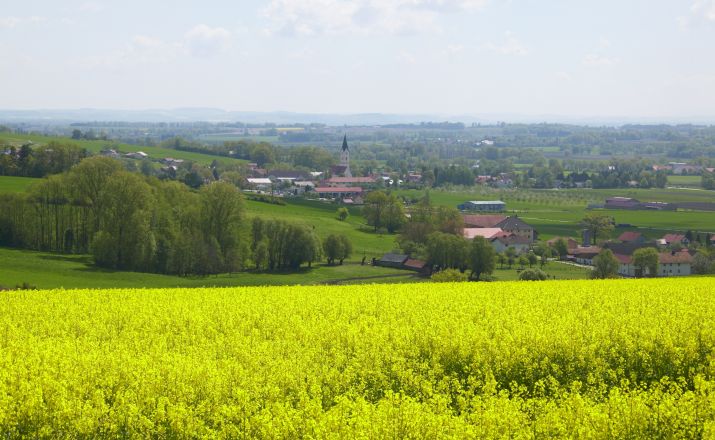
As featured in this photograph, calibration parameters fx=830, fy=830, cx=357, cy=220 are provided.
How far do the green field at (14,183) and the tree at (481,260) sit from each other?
5286 cm

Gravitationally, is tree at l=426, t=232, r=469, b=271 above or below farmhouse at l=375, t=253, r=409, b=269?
above

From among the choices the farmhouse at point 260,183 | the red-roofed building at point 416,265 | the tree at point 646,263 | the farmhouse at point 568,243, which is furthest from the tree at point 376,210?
the farmhouse at point 260,183

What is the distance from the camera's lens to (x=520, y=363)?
26016 mm

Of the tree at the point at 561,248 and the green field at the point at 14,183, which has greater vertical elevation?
the green field at the point at 14,183

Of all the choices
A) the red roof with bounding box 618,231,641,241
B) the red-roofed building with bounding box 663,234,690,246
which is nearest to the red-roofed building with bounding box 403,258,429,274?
the red roof with bounding box 618,231,641,241

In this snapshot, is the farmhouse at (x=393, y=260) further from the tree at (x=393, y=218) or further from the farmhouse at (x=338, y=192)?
the farmhouse at (x=338, y=192)

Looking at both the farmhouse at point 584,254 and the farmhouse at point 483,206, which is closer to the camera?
the farmhouse at point 584,254

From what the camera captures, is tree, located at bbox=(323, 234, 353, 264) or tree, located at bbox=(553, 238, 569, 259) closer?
Answer: tree, located at bbox=(323, 234, 353, 264)

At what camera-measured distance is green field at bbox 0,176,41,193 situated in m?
101

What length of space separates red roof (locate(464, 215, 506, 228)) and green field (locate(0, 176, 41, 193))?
6359cm

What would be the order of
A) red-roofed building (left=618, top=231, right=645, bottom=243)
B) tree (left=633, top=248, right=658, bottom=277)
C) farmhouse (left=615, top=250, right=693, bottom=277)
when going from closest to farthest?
tree (left=633, top=248, right=658, bottom=277) → farmhouse (left=615, top=250, right=693, bottom=277) → red-roofed building (left=618, top=231, right=645, bottom=243)

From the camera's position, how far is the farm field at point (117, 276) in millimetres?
64875

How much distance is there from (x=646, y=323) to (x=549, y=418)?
12471 mm

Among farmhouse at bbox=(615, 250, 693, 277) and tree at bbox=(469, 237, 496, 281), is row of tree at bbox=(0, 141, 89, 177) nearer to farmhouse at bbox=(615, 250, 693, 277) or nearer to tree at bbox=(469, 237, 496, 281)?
tree at bbox=(469, 237, 496, 281)
